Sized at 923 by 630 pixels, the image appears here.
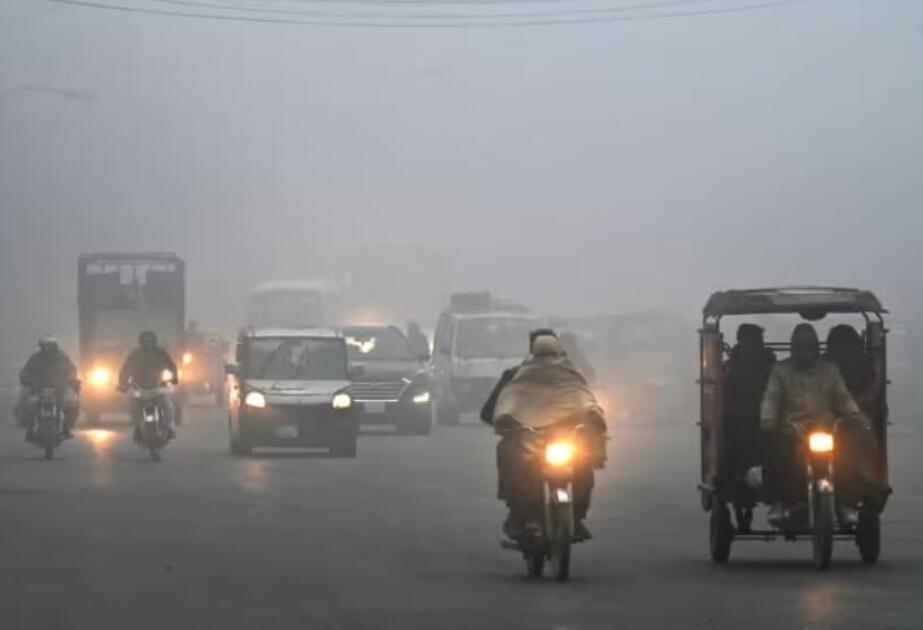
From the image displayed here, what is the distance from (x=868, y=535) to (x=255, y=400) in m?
19.0

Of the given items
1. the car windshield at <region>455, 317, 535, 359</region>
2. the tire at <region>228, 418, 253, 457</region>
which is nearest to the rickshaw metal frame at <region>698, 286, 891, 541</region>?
the tire at <region>228, 418, 253, 457</region>

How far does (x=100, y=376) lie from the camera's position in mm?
49562

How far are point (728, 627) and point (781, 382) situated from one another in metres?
4.16

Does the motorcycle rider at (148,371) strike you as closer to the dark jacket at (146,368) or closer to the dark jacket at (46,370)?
the dark jacket at (146,368)

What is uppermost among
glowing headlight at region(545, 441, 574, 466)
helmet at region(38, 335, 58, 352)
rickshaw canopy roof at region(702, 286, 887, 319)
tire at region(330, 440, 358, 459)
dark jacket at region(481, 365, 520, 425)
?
rickshaw canopy roof at region(702, 286, 887, 319)

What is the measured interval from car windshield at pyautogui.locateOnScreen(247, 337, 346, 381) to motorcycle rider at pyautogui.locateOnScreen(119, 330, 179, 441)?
1282 mm

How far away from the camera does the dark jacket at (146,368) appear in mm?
36188

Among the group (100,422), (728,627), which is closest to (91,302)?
(100,422)

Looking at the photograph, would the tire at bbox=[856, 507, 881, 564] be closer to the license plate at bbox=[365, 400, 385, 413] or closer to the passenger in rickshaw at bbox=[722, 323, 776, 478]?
the passenger in rickshaw at bbox=[722, 323, 776, 478]

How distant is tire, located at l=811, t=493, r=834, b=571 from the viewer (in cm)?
1681

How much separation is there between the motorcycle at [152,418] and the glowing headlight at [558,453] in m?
18.4

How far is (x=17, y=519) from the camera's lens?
22.9 metres

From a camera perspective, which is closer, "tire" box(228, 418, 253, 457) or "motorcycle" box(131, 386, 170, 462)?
"motorcycle" box(131, 386, 170, 462)

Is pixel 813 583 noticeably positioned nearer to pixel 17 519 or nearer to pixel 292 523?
pixel 292 523
